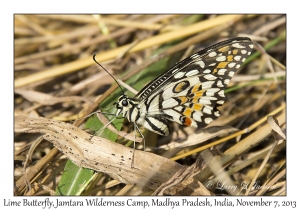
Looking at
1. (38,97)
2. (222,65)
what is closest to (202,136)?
(222,65)

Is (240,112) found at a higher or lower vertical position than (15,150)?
higher

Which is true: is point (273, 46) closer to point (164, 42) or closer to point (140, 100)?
point (164, 42)

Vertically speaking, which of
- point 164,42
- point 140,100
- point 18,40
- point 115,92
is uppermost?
point 18,40

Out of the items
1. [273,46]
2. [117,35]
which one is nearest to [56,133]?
[117,35]

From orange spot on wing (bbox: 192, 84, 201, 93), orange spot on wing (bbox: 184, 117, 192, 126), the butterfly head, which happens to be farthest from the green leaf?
orange spot on wing (bbox: 192, 84, 201, 93)

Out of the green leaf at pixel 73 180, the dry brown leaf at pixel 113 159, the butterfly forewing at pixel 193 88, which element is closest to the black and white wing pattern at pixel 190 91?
the butterfly forewing at pixel 193 88

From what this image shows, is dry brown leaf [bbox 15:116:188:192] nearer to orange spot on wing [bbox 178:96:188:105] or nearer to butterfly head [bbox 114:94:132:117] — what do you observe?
butterfly head [bbox 114:94:132:117]

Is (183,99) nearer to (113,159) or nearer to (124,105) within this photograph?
(124,105)
